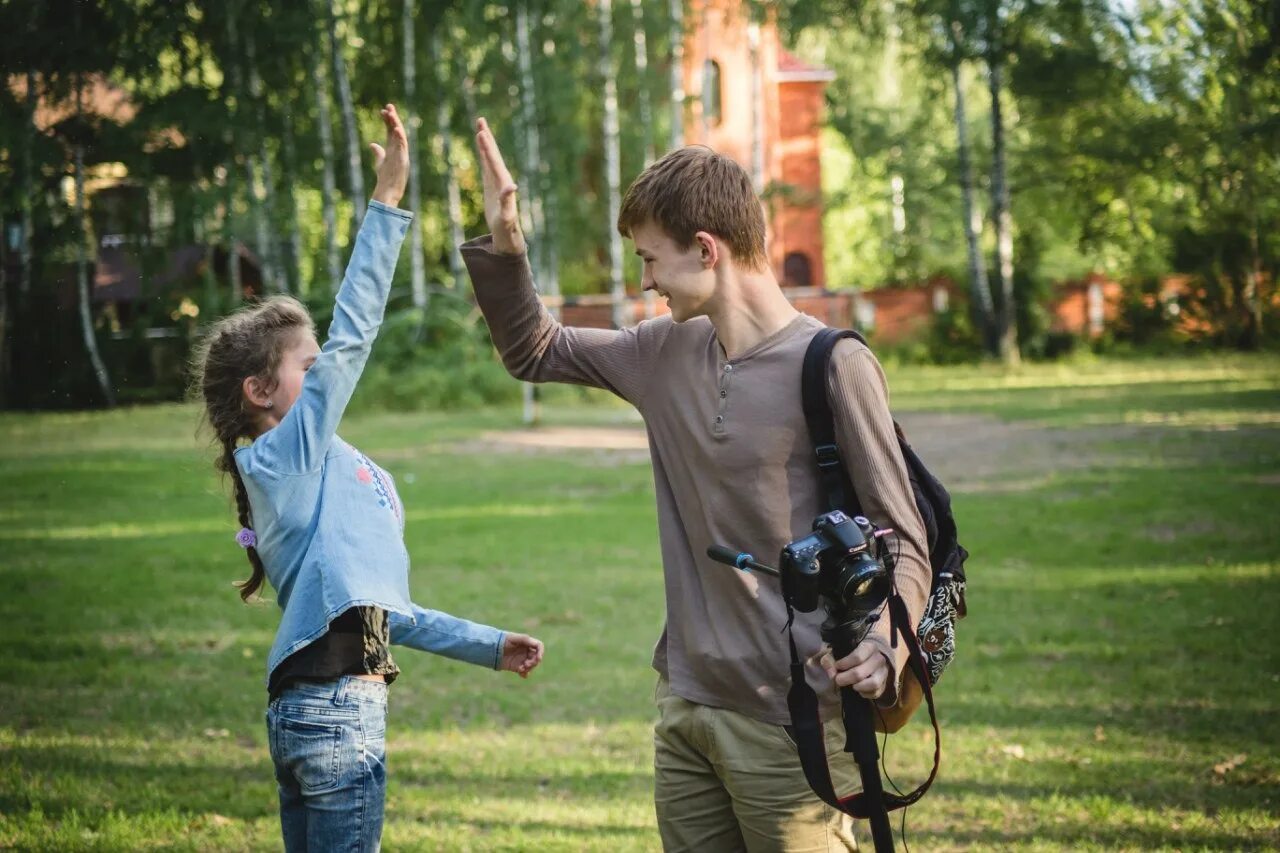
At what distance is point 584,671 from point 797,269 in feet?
137

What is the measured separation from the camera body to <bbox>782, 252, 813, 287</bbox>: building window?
4564cm

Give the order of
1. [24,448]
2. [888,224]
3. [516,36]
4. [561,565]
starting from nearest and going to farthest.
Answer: [561,565]
[24,448]
[516,36]
[888,224]

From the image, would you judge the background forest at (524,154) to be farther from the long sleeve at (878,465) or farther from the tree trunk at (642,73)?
the long sleeve at (878,465)

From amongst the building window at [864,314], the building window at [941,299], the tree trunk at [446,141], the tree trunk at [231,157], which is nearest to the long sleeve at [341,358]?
the tree trunk at [231,157]

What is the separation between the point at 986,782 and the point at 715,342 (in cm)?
346

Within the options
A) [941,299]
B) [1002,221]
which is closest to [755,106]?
[1002,221]

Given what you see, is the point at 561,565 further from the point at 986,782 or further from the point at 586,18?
the point at 586,18

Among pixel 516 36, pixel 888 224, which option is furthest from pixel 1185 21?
pixel 888 224

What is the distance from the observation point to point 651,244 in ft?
9.71

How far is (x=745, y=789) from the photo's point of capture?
9.57ft

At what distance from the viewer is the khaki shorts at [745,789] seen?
291cm

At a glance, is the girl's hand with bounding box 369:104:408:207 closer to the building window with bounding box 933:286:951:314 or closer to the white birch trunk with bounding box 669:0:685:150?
the white birch trunk with bounding box 669:0:685:150

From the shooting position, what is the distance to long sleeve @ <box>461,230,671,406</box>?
3131mm

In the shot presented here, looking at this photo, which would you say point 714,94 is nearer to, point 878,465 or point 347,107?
point 347,107
